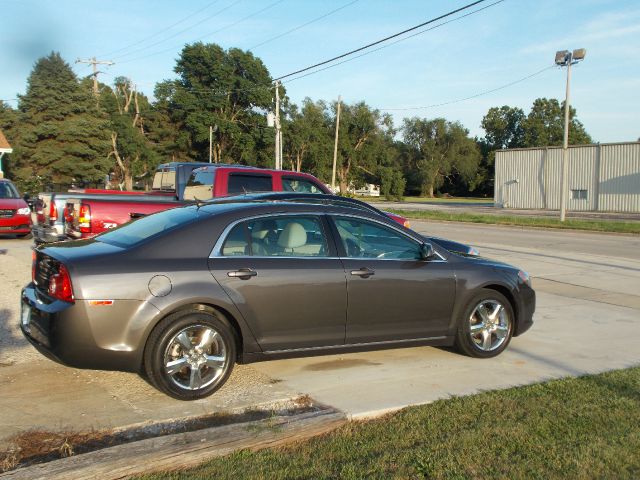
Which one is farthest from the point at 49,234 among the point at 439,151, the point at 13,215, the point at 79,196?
the point at 439,151

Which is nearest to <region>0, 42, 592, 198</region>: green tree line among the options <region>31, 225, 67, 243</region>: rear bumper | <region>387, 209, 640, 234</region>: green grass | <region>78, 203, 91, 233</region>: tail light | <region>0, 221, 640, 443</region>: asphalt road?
→ <region>387, 209, 640, 234</region>: green grass

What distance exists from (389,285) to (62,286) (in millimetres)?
2746

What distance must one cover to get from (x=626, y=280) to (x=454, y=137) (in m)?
77.7

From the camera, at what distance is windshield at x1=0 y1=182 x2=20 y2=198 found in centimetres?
1765

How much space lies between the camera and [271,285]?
16.6 feet

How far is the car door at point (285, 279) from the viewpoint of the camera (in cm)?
500

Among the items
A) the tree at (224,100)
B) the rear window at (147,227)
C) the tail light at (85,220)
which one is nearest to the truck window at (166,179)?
the tail light at (85,220)

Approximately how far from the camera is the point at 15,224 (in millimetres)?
17172

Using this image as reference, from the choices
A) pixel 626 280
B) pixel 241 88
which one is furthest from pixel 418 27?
pixel 241 88

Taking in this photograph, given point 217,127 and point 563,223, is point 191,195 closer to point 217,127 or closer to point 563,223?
point 563,223

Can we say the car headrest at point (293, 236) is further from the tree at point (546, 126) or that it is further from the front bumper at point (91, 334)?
the tree at point (546, 126)

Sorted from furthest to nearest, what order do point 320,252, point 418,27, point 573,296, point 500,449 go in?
1. point 418,27
2. point 573,296
3. point 320,252
4. point 500,449

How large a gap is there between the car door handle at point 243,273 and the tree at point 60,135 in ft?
135

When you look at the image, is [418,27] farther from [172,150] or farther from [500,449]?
[172,150]
